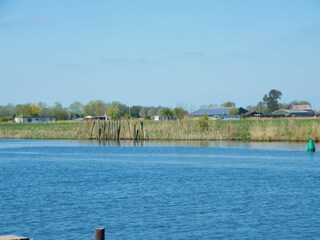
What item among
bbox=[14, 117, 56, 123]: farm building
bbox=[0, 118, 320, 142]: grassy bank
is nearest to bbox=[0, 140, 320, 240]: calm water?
bbox=[0, 118, 320, 142]: grassy bank

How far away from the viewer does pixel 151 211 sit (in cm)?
2488

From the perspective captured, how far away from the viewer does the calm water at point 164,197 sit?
842 inches

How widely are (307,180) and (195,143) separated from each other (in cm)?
3806

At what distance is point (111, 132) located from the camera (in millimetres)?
87062

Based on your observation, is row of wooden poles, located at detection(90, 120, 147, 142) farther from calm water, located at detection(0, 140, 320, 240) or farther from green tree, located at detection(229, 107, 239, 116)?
green tree, located at detection(229, 107, 239, 116)

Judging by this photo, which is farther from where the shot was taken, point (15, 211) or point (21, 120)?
point (21, 120)

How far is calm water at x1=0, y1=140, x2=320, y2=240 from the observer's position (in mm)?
21391

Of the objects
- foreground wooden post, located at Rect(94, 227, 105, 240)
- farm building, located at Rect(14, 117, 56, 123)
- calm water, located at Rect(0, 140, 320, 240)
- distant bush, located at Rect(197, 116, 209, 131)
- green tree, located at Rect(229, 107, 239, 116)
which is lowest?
calm water, located at Rect(0, 140, 320, 240)

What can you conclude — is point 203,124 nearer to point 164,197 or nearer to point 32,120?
point 164,197

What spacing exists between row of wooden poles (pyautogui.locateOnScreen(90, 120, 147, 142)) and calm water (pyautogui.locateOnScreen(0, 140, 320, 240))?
96.8 feet

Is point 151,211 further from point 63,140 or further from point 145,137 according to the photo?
point 63,140

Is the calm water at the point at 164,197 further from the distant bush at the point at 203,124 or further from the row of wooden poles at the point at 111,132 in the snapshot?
the row of wooden poles at the point at 111,132

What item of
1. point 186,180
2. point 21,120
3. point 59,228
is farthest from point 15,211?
point 21,120

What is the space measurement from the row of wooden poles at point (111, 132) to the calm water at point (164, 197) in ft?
96.8
